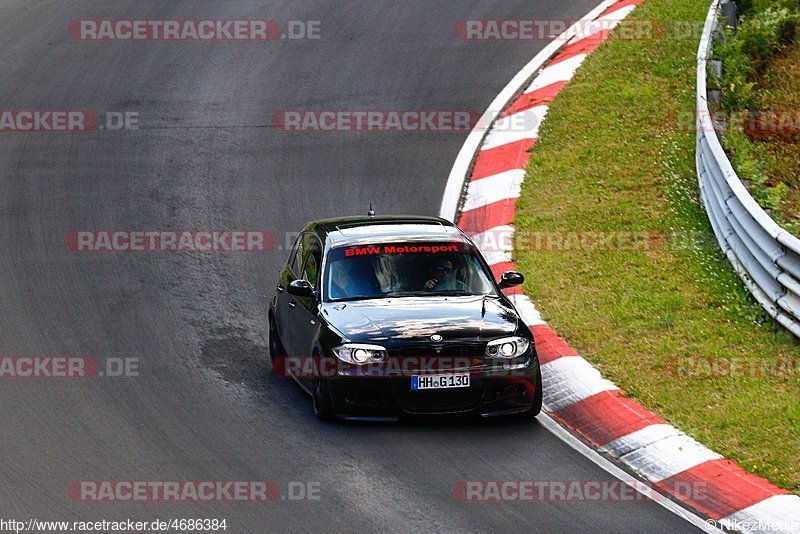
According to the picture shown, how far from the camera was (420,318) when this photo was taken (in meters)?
11.0

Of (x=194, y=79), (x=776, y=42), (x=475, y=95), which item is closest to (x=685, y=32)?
(x=776, y=42)

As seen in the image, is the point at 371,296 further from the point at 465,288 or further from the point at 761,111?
the point at 761,111

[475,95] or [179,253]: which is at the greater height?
[475,95]

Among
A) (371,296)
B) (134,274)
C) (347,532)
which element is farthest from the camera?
(134,274)

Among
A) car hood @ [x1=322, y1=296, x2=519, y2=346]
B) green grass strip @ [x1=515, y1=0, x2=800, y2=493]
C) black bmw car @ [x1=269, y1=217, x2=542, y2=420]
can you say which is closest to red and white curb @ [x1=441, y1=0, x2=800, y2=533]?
green grass strip @ [x1=515, y1=0, x2=800, y2=493]

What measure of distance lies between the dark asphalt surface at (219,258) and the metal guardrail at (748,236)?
2.84 m

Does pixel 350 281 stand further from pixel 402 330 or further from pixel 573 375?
pixel 573 375

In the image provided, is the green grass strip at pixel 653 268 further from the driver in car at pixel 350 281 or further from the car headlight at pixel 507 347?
the driver in car at pixel 350 281

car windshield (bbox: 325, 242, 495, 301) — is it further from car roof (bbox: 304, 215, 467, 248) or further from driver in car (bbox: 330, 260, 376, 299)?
car roof (bbox: 304, 215, 467, 248)

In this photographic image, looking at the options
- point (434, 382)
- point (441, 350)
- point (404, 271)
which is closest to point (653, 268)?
point (404, 271)

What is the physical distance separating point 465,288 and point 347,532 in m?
3.62

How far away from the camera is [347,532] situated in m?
8.62

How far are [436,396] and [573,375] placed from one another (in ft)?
5.64

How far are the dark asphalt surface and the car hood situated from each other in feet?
2.45
